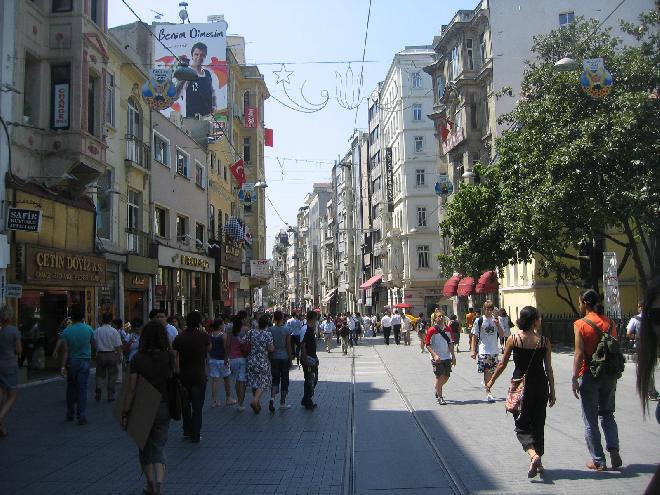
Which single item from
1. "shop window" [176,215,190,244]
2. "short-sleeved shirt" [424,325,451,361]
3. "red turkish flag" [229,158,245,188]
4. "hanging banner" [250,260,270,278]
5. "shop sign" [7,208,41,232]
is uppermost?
"red turkish flag" [229,158,245,188]

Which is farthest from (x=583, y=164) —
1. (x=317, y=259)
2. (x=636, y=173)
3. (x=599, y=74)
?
(x=317, y=259)

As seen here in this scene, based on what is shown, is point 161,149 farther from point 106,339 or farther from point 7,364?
point 7,364

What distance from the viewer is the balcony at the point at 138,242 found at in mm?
24381

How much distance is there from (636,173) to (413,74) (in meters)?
43.2

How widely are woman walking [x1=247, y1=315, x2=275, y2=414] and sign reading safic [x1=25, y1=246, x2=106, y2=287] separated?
694 cm

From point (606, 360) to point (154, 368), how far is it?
4.84 metres

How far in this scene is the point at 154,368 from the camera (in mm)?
6957

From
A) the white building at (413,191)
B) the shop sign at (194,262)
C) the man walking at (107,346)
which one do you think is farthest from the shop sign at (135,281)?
the white building at (413,191)

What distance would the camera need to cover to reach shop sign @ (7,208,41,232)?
15.9m

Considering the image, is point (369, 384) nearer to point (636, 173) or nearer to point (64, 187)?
point (64, 187)

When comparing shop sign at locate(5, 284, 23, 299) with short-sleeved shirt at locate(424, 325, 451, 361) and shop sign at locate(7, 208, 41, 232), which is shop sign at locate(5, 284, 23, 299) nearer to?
shop sign at locate(7, 208, 41, 232)

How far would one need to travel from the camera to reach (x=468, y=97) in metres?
43.3

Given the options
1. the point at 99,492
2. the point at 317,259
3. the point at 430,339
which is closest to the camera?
the point at 99,492

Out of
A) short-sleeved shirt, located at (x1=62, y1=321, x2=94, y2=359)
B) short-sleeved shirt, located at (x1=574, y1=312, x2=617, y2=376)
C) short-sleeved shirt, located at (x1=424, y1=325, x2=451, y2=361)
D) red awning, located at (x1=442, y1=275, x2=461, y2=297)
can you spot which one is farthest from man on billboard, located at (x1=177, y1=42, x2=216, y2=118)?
short-sleeved shirt, located at (x1=574, y1=312, x2=617, y2=376)
